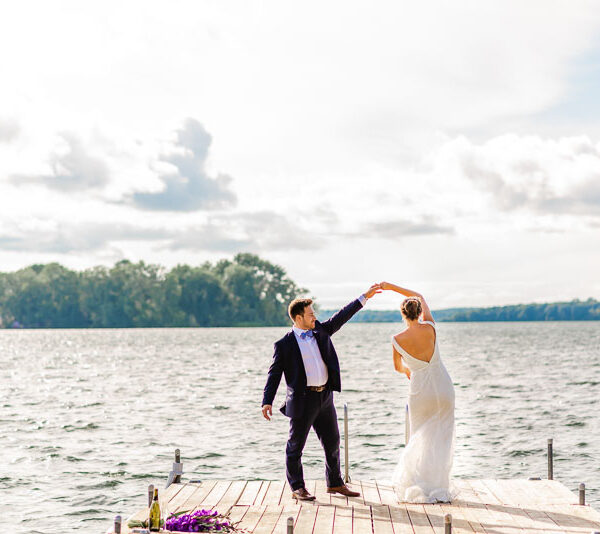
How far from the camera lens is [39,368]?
52.6 meters

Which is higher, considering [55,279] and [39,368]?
[55,279]

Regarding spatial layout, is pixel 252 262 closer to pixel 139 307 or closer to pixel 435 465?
pixel 139 307

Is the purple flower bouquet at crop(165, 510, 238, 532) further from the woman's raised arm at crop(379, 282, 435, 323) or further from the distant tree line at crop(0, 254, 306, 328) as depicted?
the distant tree line at crop(0, 254, 306, 328)

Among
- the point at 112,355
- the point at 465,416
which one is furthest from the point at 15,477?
the point at 112,355

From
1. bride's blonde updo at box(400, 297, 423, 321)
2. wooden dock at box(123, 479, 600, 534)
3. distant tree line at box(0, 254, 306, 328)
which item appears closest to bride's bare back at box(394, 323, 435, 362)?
bride's blonde updo at box(400, 297, 423, 321)

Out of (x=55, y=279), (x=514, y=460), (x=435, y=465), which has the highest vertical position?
(x=55, y=279)

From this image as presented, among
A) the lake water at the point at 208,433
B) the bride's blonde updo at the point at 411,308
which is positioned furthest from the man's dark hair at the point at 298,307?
the lake water at the point at 208,433

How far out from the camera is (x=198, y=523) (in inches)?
313

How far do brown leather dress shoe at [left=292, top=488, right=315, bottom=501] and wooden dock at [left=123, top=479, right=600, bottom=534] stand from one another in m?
0.09

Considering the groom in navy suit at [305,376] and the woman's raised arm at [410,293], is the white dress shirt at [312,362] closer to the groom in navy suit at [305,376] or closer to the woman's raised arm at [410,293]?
the groom in navy suit at [305,376]

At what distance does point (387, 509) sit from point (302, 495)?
98cm

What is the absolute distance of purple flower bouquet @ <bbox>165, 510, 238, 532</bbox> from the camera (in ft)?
25.6

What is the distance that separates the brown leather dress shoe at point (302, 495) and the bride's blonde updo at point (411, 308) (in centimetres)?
228

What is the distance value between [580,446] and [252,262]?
11938 centimetres
